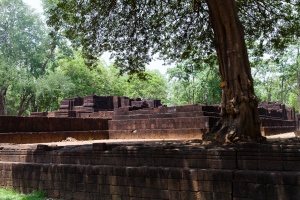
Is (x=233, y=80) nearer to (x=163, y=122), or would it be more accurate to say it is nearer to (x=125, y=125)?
(x=163, y=122)

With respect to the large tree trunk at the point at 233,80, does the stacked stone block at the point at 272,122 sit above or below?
below

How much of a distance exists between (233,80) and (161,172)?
318 cm

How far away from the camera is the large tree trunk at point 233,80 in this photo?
7844 mm

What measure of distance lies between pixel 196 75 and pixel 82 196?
37.9 metres

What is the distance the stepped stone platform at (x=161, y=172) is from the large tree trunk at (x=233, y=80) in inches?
51.9

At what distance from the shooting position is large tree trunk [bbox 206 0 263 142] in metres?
7.84

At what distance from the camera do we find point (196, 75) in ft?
143

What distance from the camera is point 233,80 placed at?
8023 mm

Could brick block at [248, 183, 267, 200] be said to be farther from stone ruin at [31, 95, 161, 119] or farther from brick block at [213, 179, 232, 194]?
stone ruin at [31, 95, 161, 119]

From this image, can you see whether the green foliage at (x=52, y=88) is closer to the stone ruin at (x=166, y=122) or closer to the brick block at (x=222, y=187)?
the stone ruin at (x=166, y=122)

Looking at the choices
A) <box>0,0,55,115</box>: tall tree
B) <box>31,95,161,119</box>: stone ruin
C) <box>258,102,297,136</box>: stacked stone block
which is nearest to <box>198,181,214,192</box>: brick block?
<box>258,102,297,136</box>: stacked stone block

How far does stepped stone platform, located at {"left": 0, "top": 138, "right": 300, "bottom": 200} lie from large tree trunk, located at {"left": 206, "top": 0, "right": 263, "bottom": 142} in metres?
1.32

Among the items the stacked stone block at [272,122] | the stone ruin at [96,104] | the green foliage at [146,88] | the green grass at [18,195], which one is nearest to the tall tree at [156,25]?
the green grass at [18,195]

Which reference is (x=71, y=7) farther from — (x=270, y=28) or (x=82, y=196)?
(x=270, y=28)
